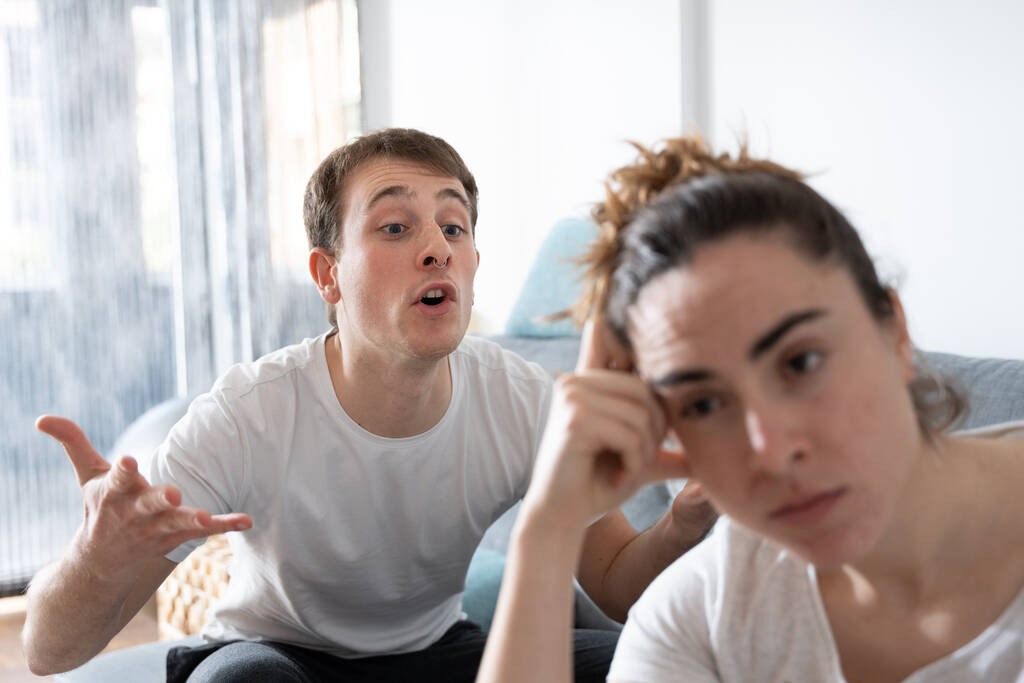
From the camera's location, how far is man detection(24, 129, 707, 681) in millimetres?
1659

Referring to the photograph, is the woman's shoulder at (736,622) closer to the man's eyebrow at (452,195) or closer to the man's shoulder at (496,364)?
the man's shoulder at (496,364)

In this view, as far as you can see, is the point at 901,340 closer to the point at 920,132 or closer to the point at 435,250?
the point at 435,250

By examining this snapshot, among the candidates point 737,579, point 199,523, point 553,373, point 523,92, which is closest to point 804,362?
point 737,579

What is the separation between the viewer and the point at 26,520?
3725 mm

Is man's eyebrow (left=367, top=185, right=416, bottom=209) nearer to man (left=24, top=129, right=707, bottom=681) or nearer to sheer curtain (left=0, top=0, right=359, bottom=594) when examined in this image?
man (left=24, top=129, right=707, bottom=681)

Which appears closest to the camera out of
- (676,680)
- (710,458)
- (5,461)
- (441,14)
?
(710,458)

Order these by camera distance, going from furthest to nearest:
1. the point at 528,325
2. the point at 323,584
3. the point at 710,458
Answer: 1. the point at 528,325
2. the point at 323,584
3. the point at 710,458

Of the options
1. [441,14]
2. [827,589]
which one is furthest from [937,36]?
[441,14]

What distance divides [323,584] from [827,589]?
91cm

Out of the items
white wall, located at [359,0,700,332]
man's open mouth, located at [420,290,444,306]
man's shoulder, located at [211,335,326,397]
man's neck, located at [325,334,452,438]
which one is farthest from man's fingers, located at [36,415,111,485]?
white wall, located at [359,0,700,332]

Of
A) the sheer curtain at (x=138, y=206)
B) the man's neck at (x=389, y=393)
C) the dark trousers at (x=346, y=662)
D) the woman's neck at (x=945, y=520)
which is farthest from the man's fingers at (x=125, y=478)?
the sheer curtain at (x=138, y=206)

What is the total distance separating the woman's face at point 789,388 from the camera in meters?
0.90

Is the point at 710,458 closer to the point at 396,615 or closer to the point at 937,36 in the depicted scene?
the point at 396,615

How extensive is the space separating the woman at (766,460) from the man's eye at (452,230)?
81 cm
